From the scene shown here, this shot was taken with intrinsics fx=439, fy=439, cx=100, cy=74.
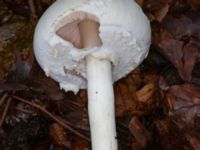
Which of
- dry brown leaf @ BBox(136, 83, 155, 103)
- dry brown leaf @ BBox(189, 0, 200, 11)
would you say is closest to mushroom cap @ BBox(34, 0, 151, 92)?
dry brown leaf @ BBox(136, 83, 155, 103)

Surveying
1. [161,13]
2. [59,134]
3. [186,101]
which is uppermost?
[161,13]

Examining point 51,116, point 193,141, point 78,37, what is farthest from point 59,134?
point 193,141

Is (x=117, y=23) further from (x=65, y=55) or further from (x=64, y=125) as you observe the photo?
(x=64, y=125)

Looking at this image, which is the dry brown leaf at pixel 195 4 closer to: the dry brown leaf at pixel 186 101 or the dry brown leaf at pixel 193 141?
the dry brown leaf at pixel 186 101

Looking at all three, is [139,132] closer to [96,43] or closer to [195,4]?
[96,43]

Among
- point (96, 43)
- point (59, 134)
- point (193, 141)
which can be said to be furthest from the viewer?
point (59, 134)

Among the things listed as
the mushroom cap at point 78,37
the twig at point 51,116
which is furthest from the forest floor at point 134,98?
the mushroom cap at point 78,37
